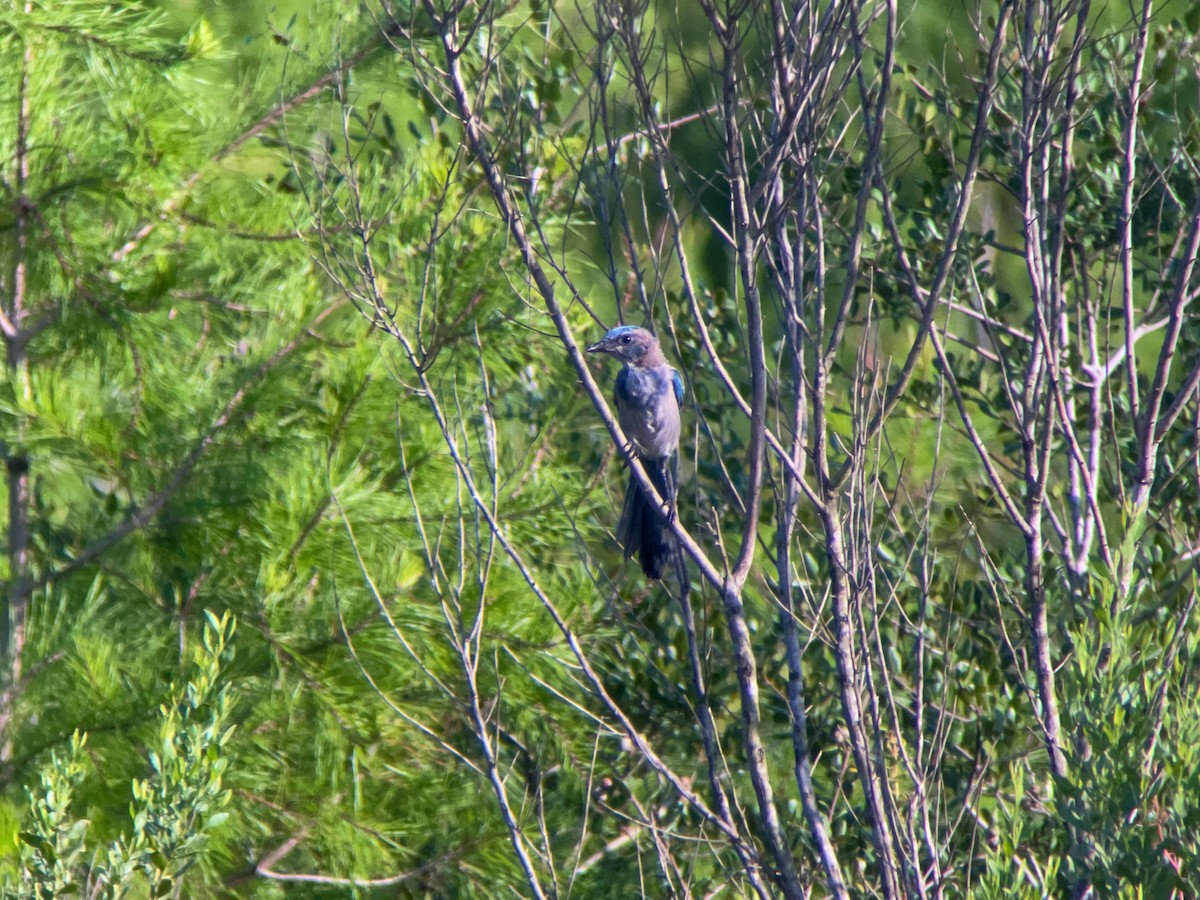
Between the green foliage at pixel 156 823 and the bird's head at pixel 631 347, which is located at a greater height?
the green foliage at pixel 156 823

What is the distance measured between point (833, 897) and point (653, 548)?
1767mm

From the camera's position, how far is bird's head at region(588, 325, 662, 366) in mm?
3934

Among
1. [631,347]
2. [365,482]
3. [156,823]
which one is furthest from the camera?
[631,347]

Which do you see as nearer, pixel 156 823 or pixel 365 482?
pixel 156 823

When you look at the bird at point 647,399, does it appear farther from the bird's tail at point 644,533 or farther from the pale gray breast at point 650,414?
the bird's tail at point 644,533

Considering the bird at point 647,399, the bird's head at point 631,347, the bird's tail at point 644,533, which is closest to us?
the bird's tail at point 644,533

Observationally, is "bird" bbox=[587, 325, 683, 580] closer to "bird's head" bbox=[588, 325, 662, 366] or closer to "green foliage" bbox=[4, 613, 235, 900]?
"bird's head" bbox=[588, 325, 662, 366]

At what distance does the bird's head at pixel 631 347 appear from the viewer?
3934 mm

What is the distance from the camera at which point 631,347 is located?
4379 mm

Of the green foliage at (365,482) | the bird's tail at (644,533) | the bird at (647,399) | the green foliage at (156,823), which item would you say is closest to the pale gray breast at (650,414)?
the bird at (647,399)

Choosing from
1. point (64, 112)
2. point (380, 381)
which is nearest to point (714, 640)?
point (380, 381)

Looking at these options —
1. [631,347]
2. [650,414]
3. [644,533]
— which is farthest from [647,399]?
[644,533]

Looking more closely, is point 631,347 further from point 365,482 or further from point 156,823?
point 156,823

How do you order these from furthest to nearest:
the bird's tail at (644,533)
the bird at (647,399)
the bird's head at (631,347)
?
the bird at (647,399) < the bird's head at (631,347) < the bird's tail at (644,533)
